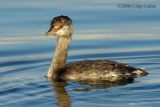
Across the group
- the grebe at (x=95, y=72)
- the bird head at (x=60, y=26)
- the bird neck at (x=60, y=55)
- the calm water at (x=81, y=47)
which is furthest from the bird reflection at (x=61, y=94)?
the bird head at (x=60, y=26)

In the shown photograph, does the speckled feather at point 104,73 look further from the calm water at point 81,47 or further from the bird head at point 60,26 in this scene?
the bird head at point 60,26

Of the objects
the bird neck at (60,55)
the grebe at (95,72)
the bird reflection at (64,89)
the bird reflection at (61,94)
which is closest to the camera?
the bird reflection at (61,94)

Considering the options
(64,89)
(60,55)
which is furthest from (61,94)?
(60,55)

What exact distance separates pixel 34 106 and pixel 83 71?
2.82 metres

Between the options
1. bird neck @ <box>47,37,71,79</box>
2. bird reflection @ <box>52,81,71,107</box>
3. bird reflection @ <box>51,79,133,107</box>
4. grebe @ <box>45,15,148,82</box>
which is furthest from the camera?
bird neck @ <box>47,37,71,79</box>

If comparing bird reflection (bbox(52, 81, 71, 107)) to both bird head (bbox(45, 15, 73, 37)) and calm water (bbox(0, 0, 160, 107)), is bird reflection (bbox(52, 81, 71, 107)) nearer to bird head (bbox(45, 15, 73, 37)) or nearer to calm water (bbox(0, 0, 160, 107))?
calm water (bbox(0, 0, 160, 107))

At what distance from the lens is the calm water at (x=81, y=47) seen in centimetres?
1445

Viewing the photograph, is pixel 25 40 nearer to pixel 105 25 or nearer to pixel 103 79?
pixel 105 25

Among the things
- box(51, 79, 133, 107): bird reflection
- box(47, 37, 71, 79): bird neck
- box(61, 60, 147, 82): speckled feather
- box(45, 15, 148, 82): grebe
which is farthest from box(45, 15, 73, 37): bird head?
box(51, 79, 133, 107): bird reflection

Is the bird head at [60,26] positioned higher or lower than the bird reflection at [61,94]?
higher

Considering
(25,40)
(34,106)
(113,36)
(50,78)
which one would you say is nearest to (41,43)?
(25,40)

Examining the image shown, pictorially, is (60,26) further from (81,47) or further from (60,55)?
(81,47)

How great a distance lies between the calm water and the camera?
47.4ft

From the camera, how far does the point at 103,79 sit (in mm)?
16375
